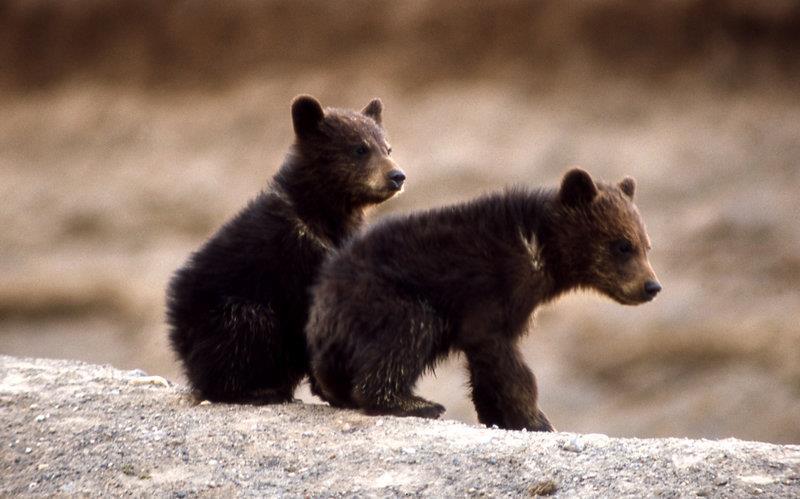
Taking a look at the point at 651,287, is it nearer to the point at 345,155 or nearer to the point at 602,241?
the point at 602,241

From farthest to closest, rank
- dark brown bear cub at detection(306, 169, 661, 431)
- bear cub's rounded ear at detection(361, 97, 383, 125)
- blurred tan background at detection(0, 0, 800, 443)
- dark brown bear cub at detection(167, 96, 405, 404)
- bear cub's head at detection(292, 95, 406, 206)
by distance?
blurred tan background at detection(0, 0, 800, 443)
bear cub's rounded ear at detection(361, 97, 383, 125)
bear cub's head at detection(292, 95, 406, 206)
dark brown bear cub at detection(167, 96, 405, 404)
dark brown bear cub at detection(306, 169, 661, 431)

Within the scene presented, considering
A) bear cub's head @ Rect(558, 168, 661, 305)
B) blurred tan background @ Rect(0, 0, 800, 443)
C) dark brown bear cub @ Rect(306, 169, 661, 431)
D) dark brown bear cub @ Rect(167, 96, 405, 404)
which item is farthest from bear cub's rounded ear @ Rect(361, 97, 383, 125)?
blurred tan background @ Rect(0, 0, 800, 443)

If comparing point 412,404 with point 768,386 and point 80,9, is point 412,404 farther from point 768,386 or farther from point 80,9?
point 80,9

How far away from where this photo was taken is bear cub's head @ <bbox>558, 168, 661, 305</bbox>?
576 cm

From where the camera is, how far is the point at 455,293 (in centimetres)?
548

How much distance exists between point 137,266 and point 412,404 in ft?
37.0

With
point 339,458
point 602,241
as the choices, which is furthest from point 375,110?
point 339,458

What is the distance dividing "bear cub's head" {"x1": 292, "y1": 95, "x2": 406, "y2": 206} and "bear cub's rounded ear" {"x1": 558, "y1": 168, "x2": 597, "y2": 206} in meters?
0.92

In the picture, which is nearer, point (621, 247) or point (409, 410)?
point (409, 410)

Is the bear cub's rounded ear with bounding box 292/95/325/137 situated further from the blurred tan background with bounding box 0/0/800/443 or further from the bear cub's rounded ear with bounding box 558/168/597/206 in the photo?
the blurred tan background with bounding box 0/0/800/443

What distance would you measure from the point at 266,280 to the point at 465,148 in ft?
33.1

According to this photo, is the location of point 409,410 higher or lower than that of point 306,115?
lower

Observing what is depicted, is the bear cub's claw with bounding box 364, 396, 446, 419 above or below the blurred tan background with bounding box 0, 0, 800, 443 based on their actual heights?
below

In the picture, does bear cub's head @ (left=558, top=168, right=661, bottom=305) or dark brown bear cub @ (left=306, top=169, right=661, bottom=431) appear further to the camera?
bear cub's head @ (left=558, top=168, right=661, bottom=305)
